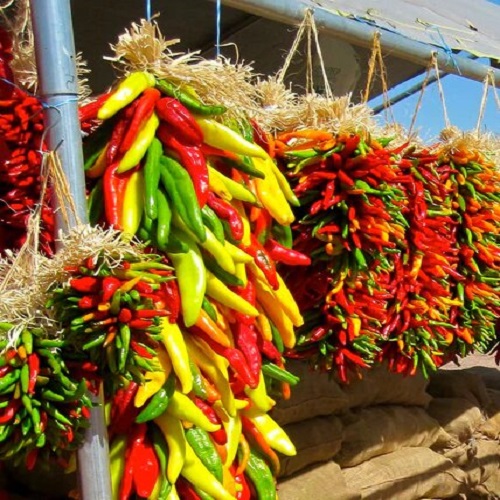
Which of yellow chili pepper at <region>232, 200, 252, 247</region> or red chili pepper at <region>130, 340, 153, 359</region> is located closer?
red chili pepper at <region>130, 340, 153, 359</region>

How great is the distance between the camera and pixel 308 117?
2.02 meters

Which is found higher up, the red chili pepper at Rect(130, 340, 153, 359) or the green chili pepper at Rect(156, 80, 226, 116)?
the green chili pepper at Rect(156, 80, 226, 116)

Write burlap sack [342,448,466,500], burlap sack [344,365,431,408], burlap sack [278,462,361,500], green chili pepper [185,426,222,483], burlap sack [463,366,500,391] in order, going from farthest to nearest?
burlap sack [463,366,500,391]
burlap sack [344,365,431,408]
burlap sack [342,448,466,500]
burlap sack [278,462,361,500]
green chili pepper [185,426,222,483]

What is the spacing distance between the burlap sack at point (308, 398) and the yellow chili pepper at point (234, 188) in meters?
1.16

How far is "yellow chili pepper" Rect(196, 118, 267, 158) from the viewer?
5.01 feet

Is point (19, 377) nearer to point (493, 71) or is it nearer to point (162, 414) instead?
point (162, 414)

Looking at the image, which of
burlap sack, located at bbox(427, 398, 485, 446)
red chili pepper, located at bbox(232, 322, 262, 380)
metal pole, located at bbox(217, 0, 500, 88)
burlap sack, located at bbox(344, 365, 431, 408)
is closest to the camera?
red chili pepper, located at bbox(232, 322, 262, 380)

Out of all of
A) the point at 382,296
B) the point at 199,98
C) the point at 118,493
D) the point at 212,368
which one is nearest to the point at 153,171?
the point at 199,98

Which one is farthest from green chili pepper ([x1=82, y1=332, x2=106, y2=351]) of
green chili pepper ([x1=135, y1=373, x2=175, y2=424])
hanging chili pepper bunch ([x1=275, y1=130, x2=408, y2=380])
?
hanging chili pepper bunch ([x1=275, y1=130, x2=408, y2=380])

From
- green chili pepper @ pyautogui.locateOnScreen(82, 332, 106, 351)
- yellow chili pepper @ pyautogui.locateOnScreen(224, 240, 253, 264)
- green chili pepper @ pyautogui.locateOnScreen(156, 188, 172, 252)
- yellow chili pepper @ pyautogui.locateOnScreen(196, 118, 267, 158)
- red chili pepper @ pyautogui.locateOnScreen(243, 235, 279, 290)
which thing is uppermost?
yellow chili pepper @ pyautogui.locateOnScreen(196, 118, 267, 158)

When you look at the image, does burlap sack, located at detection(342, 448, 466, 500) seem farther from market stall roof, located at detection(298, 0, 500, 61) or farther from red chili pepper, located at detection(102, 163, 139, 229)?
red chili pepper, located at detection(102, 163, 139, 229)

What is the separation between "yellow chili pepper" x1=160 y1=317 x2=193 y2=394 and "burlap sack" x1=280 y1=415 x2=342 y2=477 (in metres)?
1.21

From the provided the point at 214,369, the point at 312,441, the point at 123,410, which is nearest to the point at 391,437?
the point at 312,441

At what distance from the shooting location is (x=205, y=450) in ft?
5.01
